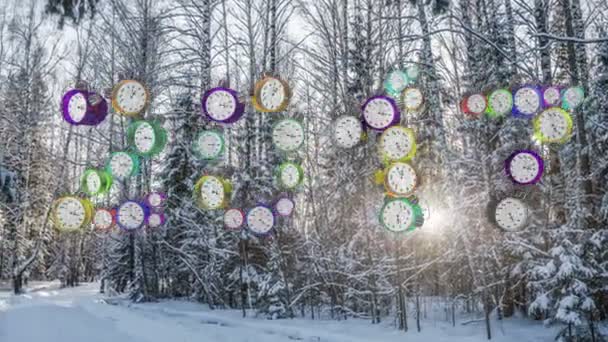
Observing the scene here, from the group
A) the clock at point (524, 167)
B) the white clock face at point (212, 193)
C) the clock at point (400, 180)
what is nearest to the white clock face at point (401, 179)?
the clock at point (400, 180)

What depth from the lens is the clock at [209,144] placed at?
14898 millimetres

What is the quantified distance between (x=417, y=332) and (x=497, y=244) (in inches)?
111

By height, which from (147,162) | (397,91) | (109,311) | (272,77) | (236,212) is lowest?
(109,311)

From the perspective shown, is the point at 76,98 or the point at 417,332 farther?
the point at 76,98

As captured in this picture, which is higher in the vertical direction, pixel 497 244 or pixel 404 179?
pixel 404 179

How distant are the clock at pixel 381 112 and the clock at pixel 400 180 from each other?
972 millimetres

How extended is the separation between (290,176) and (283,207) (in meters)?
1.62

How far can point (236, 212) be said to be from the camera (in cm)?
1308

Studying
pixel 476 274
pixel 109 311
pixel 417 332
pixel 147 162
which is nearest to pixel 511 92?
pixel 476 274

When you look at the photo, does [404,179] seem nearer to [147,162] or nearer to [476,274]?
[476,274]

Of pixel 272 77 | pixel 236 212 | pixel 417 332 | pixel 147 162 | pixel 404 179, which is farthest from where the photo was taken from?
pixel 147 162

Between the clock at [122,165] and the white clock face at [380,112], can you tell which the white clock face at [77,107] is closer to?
the clock at [122,165]

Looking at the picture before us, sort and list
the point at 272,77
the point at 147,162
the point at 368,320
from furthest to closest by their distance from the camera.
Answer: the point at 147,162 → the point at 272,77 → the point at 368,320

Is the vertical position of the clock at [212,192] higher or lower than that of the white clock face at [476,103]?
lower
